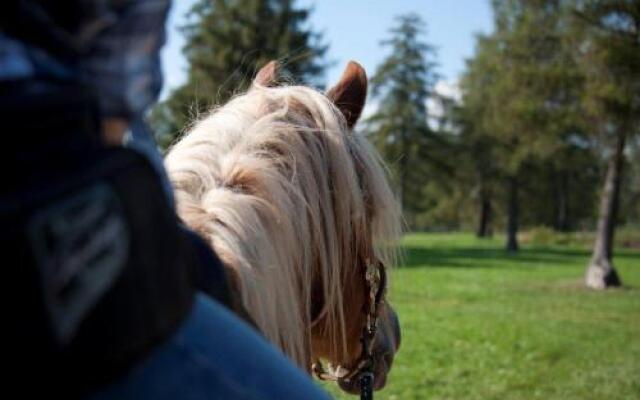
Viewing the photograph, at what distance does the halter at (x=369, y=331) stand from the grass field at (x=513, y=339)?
0.93 ft

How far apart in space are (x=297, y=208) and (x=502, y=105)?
19.9m

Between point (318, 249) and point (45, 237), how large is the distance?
3.62ft

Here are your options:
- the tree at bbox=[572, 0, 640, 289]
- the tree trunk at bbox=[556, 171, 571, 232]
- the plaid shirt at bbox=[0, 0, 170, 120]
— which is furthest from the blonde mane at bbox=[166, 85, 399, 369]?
the tree trunk at bbox=[556, 171, 571, 232]

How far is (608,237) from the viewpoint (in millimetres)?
17578

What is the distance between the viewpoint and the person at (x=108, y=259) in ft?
2.33

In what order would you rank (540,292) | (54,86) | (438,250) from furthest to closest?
1. (438,250)
2. (540,292)
3. (54,86)

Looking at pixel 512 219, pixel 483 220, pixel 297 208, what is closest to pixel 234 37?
pixel 512 219

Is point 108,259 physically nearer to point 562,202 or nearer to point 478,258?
point 478,258

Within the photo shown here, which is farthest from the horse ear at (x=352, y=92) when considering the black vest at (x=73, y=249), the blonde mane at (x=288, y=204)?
the black vest at (x=73, y=249)

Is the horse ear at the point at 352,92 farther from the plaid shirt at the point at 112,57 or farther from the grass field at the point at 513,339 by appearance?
the plaid shirt at the point at 112,57

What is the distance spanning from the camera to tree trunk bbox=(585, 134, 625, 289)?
56.6 ft

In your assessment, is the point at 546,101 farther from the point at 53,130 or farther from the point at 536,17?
the point at 53,130

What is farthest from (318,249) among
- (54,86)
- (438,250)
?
(438,250)

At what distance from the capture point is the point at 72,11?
0.82 m
